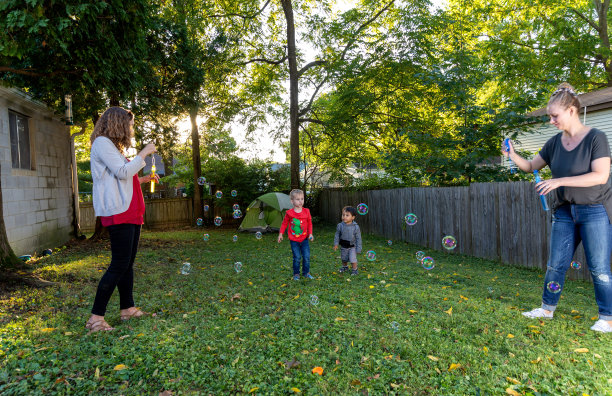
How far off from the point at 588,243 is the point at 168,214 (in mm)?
17285

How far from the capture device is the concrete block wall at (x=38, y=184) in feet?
24.7

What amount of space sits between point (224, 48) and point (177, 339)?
13007 mm

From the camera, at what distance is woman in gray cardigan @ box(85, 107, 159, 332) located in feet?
10.6

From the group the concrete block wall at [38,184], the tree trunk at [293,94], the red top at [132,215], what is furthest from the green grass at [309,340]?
the tree trunk at [293,94]

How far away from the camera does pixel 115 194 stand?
3240mm

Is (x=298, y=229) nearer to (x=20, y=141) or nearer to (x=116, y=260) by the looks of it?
(x=116, y=260)

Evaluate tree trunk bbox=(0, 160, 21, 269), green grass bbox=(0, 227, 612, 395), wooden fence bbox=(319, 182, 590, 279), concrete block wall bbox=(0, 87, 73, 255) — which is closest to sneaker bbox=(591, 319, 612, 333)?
green grass bbox=(0, 227, 612, 395)

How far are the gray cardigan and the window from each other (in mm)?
6633

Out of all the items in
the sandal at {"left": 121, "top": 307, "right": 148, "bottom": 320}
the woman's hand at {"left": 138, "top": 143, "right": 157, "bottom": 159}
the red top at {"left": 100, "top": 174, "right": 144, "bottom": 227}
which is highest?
the woman's hand at {"left": 138, "top": 143, "right": 157, "bottom": 159}

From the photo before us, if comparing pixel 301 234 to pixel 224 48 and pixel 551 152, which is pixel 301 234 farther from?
pixel 224 48

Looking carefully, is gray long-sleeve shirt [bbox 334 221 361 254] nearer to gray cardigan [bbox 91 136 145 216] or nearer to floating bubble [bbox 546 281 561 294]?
floating bubble [bbox 546 281 561 294]

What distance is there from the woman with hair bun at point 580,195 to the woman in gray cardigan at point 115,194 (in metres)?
3.67

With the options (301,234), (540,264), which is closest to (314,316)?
(301,234)

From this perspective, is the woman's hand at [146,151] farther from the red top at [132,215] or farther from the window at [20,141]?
the window at [20,141]
